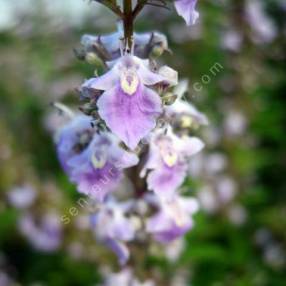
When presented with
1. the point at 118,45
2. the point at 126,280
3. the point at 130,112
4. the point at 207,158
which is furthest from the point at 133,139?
the point at 207,158

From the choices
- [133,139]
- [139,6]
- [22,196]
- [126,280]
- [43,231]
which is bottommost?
[43,231]

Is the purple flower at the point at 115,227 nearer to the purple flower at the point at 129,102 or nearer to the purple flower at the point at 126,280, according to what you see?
the purple flower at the point at 126,280

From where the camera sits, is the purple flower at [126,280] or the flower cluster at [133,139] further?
the purple flower at [126,280]

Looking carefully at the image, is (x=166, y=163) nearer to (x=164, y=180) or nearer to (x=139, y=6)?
(x=164, y=180)

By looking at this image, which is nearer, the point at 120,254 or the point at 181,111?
the point at 181,111

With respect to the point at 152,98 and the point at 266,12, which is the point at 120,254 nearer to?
the point at 152,98

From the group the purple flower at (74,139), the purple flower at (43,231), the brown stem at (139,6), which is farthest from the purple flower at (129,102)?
the purple flower at (43,231)

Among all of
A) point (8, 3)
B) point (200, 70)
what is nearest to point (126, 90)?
point (200, 70)
